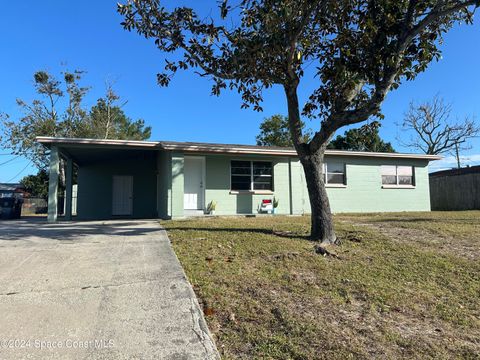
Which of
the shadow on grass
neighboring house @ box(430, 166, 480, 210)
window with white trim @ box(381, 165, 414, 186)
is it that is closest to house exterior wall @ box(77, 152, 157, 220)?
the shadow on grass

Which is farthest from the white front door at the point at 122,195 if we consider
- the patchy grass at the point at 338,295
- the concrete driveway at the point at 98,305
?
the concrete driveway at the point at 98,305

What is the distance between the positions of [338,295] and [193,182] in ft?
34.4

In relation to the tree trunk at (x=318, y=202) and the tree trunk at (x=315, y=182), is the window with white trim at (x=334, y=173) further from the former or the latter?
the tree trunk at (x=318, y=202)

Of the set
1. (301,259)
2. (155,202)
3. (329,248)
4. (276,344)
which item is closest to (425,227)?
(329,248)

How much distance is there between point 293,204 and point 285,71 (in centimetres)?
842

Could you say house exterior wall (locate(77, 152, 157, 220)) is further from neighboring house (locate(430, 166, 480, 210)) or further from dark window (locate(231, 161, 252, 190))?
neighboring house (locate(430, 166, 480, 210))

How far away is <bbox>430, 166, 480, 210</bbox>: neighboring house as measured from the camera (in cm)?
2192

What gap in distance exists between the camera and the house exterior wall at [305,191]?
15.2m

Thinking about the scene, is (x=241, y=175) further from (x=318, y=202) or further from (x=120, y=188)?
(x=318, y=202)

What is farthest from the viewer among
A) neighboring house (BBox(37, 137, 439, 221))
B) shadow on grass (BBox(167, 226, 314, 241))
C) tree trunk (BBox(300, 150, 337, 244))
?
neighboring house (BBox(37, 137, 439, 221))

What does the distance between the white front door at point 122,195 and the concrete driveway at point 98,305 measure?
10.9 m

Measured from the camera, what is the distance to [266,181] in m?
16.2

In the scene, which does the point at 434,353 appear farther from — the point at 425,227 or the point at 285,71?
the point at 425,227

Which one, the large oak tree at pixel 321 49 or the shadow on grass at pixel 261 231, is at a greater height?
the large oak tree at pixel 321 49
